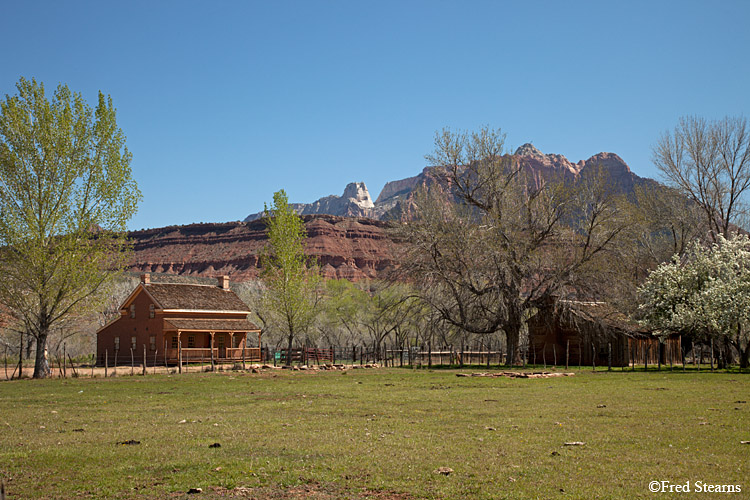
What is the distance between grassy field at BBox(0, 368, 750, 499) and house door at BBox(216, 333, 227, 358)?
3144 cm

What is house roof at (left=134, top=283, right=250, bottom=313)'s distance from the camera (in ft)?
158

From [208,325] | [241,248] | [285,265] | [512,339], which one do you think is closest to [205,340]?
[208,325]

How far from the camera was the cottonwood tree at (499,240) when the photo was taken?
3650 cm

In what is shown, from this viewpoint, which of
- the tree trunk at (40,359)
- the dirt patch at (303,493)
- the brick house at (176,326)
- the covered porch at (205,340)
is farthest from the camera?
the brick house at (176,326)

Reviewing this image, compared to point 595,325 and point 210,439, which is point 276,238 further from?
point 210,439

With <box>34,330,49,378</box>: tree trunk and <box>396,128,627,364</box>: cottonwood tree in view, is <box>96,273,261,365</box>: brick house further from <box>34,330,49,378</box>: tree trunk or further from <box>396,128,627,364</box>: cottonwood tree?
<box>396,128,627,364</box>: cottonwood tree

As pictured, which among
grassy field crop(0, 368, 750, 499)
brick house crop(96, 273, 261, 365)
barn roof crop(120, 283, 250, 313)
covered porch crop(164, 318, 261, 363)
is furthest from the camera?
barn roof crop(120, 283, 250, 313)

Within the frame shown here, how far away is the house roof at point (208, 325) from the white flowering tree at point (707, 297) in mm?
30410

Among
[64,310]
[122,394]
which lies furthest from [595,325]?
[64,310]

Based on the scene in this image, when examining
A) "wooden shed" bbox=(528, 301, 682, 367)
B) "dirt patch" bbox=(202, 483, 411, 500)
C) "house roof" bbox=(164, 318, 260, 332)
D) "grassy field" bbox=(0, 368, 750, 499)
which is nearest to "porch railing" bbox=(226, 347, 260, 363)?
"house roof" bbox=(164, 318, 260, 332)

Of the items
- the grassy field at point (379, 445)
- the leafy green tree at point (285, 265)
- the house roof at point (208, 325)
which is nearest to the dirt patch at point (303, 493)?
the grassy field at point (379, 445)

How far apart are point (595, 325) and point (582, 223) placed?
6.46m

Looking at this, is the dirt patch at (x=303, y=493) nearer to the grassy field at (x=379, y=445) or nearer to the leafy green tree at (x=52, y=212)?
the grassy field at (x=379, y=445)

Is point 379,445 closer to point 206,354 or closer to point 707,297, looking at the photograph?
point 707,297
